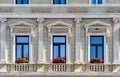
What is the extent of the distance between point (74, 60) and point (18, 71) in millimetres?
3252

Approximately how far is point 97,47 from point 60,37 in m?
2.20

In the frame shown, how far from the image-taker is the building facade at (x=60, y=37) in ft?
128

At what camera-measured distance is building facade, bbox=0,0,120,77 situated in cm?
3897

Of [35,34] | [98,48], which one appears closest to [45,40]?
[35,34]

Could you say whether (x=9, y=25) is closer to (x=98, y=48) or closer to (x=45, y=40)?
(x=45, y=40)

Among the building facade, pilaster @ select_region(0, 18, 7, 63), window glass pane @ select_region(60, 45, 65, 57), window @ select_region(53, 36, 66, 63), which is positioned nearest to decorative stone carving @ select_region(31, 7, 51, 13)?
the building facade

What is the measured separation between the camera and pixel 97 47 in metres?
39.2

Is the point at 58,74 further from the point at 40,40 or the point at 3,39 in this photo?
the point at 3,39

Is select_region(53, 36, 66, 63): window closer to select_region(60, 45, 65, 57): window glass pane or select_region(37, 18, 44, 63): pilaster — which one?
Result: select_region(60, 45, 65, 57): window glass pane

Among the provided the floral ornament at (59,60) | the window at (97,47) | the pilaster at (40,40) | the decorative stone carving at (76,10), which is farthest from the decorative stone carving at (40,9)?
the window at (97,47)

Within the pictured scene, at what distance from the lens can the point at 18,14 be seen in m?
39.2

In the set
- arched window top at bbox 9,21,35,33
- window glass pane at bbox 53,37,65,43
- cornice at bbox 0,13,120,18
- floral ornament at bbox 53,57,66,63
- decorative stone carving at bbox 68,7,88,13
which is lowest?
floral ornament at bbox 53,57,66,63

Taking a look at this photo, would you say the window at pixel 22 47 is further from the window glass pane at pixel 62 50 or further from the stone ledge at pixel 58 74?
the window glass pane at pixel 62 50

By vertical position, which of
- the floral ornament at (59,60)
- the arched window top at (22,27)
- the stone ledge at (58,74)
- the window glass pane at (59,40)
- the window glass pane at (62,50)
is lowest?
Result: the stone ledge at (58,74)
